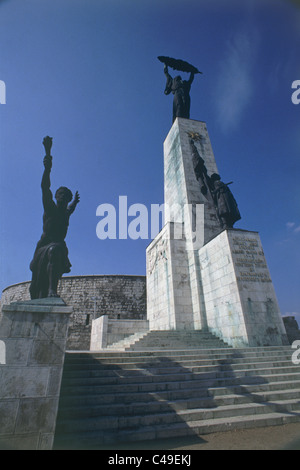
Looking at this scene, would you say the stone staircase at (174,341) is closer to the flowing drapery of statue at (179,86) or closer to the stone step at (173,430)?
the stone step at (173,430)

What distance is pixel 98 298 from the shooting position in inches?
867

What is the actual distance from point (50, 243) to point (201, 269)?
7.24 meters

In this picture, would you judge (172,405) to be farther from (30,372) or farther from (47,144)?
(47,144)

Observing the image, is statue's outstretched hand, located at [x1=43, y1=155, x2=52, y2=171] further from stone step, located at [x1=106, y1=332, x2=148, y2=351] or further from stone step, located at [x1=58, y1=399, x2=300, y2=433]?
stone step, located at [x1=106, y1=332, x2=148, y2=351]

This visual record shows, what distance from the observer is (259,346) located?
696 cm

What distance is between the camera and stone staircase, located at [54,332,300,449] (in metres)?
3.40

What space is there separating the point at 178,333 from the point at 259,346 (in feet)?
9.28

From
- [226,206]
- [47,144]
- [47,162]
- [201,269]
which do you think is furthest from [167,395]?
[226,206]

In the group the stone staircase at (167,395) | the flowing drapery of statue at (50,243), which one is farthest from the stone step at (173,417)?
the flowing drapery of statue at (50,243)

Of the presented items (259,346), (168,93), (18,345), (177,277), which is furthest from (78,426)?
(168,93)

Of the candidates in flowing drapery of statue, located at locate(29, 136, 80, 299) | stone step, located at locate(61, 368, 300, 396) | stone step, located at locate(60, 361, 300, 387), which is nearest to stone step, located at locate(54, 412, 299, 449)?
stone step, located at locate(61, 368, 300, 396)

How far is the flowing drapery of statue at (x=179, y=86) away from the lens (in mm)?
16266

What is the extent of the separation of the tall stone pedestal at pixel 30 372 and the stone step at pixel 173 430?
0.44m

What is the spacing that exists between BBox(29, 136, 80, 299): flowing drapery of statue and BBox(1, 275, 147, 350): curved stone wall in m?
18.1
